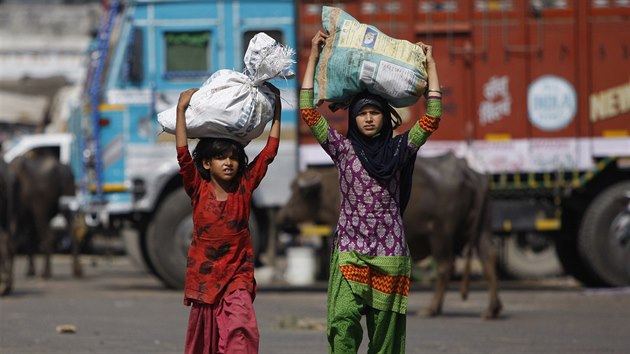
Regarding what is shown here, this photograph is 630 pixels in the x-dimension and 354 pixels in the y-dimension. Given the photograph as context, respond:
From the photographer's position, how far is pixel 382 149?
7.16 m

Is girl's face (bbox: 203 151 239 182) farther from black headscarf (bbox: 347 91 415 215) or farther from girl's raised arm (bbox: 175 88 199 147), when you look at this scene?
black headscarf (bbox: 347 91 415 215)

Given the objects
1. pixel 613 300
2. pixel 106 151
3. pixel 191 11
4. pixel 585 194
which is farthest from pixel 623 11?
pixel 106 151

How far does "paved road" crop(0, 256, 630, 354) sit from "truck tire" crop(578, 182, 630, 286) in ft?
0.91

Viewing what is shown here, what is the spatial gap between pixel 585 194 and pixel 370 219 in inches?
387

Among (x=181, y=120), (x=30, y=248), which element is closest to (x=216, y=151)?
(x=181, y=120)

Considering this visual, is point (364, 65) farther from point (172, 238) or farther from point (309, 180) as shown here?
point (172, 238)

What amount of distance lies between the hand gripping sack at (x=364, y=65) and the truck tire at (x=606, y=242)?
30.4ft

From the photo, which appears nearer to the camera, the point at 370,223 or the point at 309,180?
the point at 370,223

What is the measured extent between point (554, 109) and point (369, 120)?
9.40m

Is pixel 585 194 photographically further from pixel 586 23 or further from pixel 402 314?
pixel 402 314

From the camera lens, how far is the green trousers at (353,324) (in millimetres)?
6984

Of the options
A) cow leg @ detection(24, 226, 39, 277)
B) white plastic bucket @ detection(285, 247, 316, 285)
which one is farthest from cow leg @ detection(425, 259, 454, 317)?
cow leg @ detection(24, 226, 39, 277)

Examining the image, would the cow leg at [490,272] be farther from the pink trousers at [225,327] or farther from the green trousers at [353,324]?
the pink trousers at [225,327]

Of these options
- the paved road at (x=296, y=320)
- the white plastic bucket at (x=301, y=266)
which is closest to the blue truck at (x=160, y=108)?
the paved road at (x=296, y=320)
